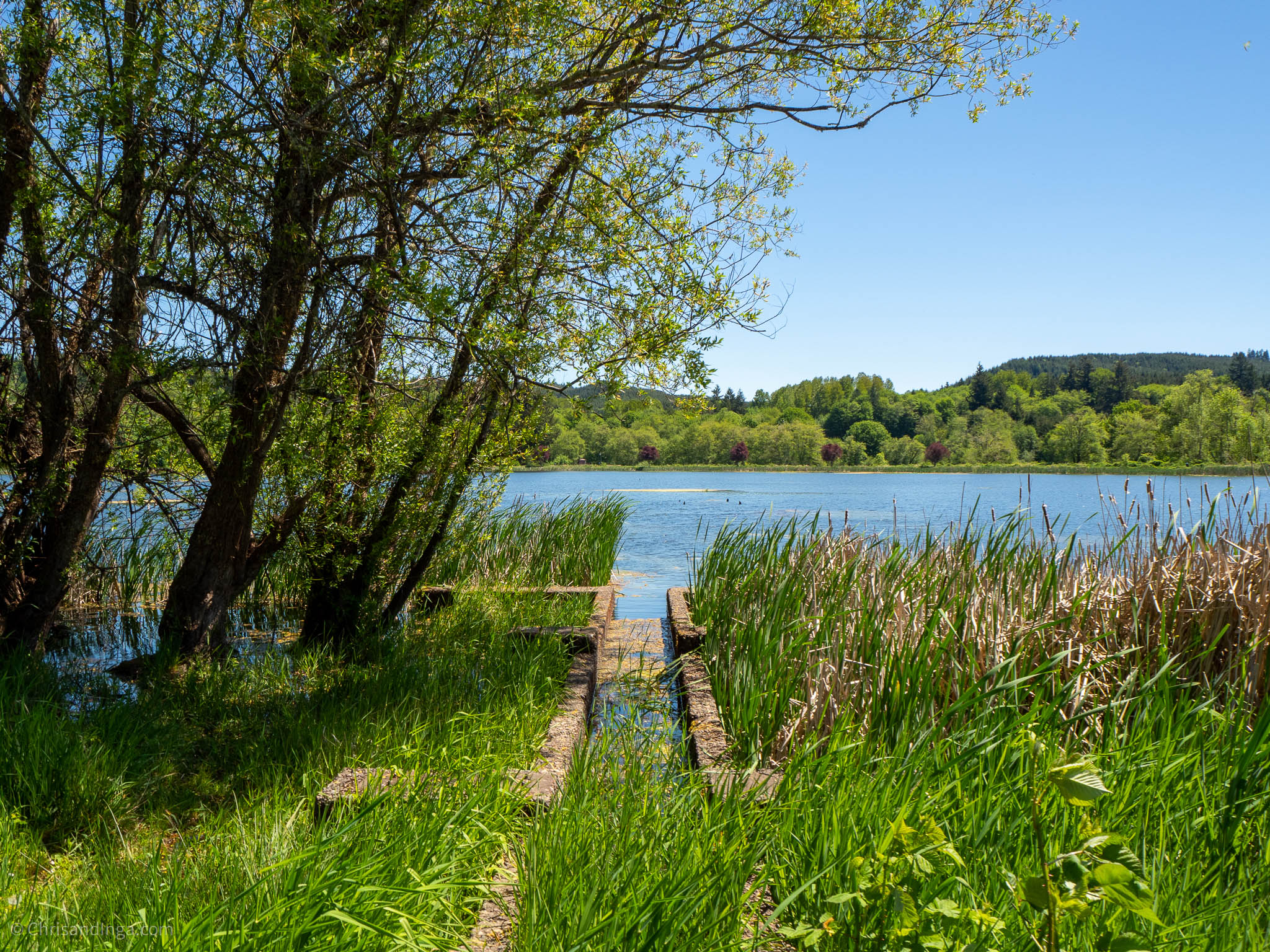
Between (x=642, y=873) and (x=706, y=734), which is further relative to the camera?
(x=706, y=734)

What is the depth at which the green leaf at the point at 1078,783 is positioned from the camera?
1.26 metres

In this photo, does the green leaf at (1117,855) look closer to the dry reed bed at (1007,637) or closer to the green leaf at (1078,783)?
the green leaf at (1078,783)

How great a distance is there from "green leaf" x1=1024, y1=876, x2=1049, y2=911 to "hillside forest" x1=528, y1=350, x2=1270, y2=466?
30.3 m

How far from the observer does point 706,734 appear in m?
3.53

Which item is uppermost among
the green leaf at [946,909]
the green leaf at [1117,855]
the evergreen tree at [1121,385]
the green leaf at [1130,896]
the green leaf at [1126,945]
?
the evergreen tree at [1121,385]

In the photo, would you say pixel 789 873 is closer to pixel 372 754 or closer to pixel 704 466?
pixel 372 754

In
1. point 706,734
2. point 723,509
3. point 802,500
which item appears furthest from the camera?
point 802,500

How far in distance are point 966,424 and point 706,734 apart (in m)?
76.8

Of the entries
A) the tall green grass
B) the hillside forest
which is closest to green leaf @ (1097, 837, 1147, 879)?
the tall green grass

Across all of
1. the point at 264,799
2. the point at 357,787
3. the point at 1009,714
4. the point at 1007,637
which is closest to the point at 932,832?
the point at 1009,714

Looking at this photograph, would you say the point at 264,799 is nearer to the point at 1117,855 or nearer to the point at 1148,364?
the point at 1117,855

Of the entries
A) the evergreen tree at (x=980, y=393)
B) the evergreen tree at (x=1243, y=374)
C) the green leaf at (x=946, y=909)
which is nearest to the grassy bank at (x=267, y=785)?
the green leaf at (x=946, y=909)

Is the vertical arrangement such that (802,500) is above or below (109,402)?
below

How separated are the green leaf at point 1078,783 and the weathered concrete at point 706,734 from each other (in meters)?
1.14
